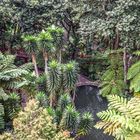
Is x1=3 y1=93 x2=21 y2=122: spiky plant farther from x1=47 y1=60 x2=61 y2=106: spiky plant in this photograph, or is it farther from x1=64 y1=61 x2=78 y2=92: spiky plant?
x1=64 y1=61 x2=78 y2=92: spiky plant

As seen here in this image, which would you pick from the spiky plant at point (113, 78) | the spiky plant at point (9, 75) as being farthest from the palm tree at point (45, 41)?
the spiky plant at point (113, 78)

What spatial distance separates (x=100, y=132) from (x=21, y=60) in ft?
19.4

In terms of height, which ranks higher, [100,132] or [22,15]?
[22,15]

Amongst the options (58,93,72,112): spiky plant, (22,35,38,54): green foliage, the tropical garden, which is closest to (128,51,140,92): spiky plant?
the tropical garden

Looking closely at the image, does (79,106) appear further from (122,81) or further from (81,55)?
(81,55)

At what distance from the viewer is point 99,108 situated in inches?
509

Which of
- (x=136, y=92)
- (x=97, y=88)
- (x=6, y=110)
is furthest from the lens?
(x=97, y=88)

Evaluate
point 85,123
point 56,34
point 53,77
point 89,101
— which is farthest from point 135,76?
point 53,77

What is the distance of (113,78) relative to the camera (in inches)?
518

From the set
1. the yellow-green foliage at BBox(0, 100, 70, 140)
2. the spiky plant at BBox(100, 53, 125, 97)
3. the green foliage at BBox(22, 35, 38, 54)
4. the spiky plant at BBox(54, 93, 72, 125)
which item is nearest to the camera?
the yellow-green foliage at BBox(0, 100, 70, 140)

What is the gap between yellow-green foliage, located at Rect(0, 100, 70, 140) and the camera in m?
7.18

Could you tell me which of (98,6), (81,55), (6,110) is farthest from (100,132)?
→ (81,55)

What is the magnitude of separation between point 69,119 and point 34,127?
1.40m

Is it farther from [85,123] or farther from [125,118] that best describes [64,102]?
[125,118]
